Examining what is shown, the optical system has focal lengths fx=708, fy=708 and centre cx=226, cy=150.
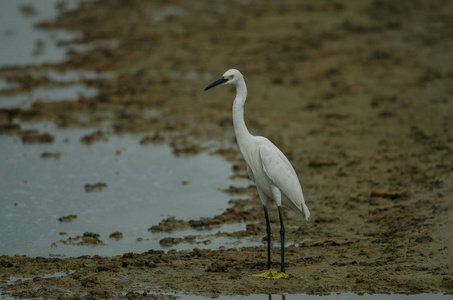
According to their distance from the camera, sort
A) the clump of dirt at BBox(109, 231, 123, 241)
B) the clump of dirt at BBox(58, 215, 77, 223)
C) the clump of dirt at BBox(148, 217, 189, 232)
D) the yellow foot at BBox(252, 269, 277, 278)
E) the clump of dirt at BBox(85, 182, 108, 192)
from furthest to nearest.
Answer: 1. the clump of dirt at BBox(85, 182, 108, 192)
2. the clump of dirt at BBox(58, 215, 77, 223)
3. the clump of dirt at BBox(148, 217, 189, 232)
4. the clump of dirt at BBox(109, 231, 123, 241)
5. the yellow foot at BBox(252, 269, 277, 278)

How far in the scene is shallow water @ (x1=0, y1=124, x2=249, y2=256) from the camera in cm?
964

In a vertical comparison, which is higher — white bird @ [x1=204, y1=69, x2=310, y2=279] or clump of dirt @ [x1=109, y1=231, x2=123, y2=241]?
white bird @ [x1=204, y1=69, x2=310, y2=279]

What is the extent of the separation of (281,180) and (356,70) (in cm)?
1087

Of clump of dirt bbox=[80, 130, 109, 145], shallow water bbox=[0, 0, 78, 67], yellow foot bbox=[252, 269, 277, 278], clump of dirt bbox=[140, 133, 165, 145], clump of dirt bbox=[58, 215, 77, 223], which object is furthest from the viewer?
shallow water bbox=[0, 0, 78, 67]

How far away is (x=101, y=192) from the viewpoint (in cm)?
1149

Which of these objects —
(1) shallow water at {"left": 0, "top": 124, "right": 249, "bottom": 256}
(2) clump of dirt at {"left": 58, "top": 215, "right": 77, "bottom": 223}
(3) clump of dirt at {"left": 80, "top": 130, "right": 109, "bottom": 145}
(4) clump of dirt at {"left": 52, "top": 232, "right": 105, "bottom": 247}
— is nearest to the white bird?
(1) shallow water at {"left": 0, "top": 124, "right": 249, "bottom": 256}

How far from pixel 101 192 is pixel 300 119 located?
5.22 m

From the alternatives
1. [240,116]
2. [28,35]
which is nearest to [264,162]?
[240,116]

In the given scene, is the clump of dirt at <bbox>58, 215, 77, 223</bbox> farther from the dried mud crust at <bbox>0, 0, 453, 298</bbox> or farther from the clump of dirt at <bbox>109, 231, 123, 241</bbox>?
the dried mud crust at <bbox>0, 0, 453, 298</bbox>

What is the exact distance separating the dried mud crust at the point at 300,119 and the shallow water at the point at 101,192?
38 centimetres

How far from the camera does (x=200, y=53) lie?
20.5 meters

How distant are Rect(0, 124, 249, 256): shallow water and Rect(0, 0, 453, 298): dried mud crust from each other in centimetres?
38

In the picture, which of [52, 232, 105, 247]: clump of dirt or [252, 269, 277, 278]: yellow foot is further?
[52, 232, 105, 247]: clump of dirt

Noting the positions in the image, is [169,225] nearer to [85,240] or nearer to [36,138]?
[85,240]
